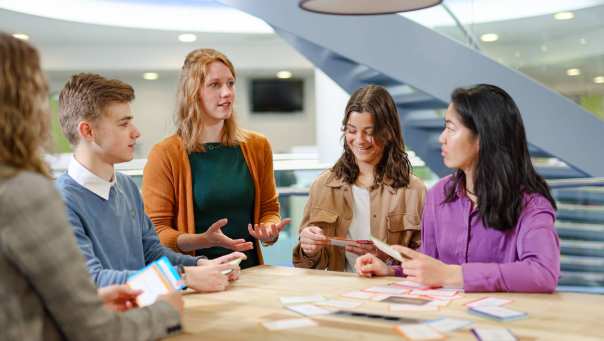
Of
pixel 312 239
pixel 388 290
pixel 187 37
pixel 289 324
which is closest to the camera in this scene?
pixel 289 324

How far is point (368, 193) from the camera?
3078 mm

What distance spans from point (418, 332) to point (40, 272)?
92 centimetres

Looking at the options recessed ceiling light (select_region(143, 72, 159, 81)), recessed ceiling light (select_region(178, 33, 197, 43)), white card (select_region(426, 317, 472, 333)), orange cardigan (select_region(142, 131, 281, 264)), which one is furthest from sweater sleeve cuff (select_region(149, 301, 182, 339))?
recessed ceiling light (select_region(143, 72, 159, 81))

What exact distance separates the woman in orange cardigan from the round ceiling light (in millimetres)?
646

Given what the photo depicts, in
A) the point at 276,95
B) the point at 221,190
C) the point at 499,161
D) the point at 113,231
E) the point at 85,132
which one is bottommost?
the point at 113,231

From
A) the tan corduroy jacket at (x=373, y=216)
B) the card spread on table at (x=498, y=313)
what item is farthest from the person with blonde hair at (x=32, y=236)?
the tan corduroy jacket at (x=373, y=216)

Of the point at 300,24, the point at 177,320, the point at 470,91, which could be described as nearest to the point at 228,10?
the point at 300,24

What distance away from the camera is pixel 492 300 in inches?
84.6

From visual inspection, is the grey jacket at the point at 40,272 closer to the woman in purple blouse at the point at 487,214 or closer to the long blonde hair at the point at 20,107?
the long blonde hair at the point at 20,107

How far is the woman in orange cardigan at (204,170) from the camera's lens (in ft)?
10.0

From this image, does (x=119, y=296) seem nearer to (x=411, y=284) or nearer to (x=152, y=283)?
(x=152, y=283)

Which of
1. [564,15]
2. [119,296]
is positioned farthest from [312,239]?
[564,15]

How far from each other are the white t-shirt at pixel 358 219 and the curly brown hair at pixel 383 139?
0.06 meters

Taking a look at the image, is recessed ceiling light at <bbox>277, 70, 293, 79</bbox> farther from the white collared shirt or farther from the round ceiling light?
the white collared shirt
